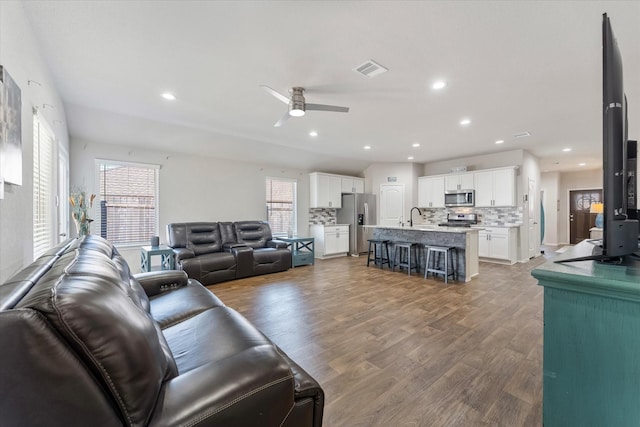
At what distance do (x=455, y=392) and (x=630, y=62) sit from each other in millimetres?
3387

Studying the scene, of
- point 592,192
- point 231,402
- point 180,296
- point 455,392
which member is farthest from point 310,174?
point 592,192

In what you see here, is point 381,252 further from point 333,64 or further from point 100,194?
point 100,194

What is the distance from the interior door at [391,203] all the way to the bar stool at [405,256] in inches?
91.8

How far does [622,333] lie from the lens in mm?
910

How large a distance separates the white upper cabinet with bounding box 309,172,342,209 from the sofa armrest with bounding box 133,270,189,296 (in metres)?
4.98

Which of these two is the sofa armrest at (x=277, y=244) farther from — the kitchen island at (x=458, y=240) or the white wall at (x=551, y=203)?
the white wall at (x=551, y=203)

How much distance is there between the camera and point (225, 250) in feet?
16.7

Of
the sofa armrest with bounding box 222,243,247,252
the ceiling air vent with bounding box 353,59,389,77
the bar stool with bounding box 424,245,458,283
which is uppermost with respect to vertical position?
the ceiling air vent with bounding box 353,59,389,77

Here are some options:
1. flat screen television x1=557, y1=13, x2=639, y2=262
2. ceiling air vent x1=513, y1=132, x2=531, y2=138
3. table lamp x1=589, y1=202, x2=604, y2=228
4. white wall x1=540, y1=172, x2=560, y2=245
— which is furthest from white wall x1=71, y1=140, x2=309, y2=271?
white wall x1=540, y1=172, x2=560, y2=245

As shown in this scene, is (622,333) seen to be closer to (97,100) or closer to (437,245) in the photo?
(437,245)

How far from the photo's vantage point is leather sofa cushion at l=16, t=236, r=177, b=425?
73cm

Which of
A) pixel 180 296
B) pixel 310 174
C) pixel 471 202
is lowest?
pixel 180 296

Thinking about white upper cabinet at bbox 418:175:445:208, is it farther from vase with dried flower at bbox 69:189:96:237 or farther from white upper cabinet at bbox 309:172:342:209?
vase with dried flower at bbox 69:189:96:237

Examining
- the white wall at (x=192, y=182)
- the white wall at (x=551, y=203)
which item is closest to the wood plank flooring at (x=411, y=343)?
the white wall at (x=192, y=182)
